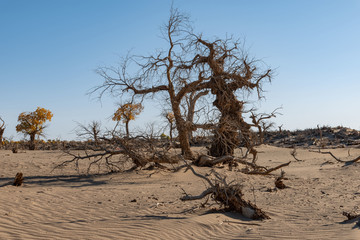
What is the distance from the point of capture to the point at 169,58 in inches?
550

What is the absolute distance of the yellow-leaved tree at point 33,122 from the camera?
32875 millimetres

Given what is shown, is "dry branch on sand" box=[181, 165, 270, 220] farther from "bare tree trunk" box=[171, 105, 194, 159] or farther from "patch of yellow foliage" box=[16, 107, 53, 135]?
"patch of yellow foliage" box=[16, 107, 53, 135]

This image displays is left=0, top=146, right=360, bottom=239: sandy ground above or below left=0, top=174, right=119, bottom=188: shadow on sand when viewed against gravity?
below

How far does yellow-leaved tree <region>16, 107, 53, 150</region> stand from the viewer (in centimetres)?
3288

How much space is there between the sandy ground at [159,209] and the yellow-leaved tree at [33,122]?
833 inches

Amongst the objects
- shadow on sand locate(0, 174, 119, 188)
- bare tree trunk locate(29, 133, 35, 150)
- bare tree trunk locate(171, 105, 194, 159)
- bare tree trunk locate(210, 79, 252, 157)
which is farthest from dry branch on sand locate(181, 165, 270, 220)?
bare tree trunk locate(29, 133, 35, 150)

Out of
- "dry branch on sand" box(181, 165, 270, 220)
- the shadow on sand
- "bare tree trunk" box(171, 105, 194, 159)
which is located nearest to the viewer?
"dry branch on sand" box(181, 165, 270, 220)

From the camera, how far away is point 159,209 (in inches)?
298

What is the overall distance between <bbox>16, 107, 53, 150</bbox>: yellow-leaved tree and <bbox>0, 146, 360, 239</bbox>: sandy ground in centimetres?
2117

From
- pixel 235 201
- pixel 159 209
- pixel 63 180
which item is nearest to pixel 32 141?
pixel 63 180

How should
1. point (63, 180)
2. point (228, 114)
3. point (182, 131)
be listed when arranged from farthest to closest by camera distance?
1. point (228, 114)
2. point (182, 131)
3. point (63, 180)

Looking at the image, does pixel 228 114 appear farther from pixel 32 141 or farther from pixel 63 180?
pixel 32 141

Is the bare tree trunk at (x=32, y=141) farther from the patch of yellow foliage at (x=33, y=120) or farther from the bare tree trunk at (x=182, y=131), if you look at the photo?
the bare tree trunk at (x=182, y=131)

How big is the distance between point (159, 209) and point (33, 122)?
96.3 feet
